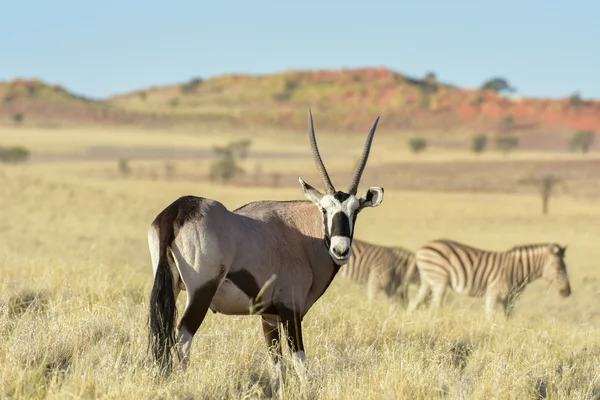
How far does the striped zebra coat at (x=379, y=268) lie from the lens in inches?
496

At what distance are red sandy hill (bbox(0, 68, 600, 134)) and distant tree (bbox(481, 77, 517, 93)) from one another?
360 cm

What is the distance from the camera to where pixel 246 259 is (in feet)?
16.4

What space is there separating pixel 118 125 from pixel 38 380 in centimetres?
11305

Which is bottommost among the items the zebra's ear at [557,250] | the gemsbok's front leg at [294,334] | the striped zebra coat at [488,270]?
the striped zebra coat at [488,270]

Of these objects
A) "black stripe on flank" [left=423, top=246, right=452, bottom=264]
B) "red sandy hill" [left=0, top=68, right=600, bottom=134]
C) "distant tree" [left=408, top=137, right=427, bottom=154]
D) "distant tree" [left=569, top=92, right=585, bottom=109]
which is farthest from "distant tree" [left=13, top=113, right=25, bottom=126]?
"black stripe on flank" [left=423, top=246, right=452, bottom=264]

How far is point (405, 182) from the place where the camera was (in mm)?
52219

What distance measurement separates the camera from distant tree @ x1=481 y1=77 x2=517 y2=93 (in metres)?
145

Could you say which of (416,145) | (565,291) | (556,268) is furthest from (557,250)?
(416,145)

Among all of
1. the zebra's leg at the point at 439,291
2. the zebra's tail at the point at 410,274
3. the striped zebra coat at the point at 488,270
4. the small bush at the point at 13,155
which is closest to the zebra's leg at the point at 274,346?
the striped zebra coat at the point at 488,270

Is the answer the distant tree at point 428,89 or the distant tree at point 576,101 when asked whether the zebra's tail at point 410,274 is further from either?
the distant tree at point 576,101

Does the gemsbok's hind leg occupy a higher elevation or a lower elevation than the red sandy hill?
lower

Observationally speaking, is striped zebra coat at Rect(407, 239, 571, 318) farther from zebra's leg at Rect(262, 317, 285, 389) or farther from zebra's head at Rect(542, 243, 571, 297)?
zebra's leg at Rect(262, 317, 285, 389)

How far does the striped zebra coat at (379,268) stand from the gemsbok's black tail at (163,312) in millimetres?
7829

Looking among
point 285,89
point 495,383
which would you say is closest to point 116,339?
point 495,383
